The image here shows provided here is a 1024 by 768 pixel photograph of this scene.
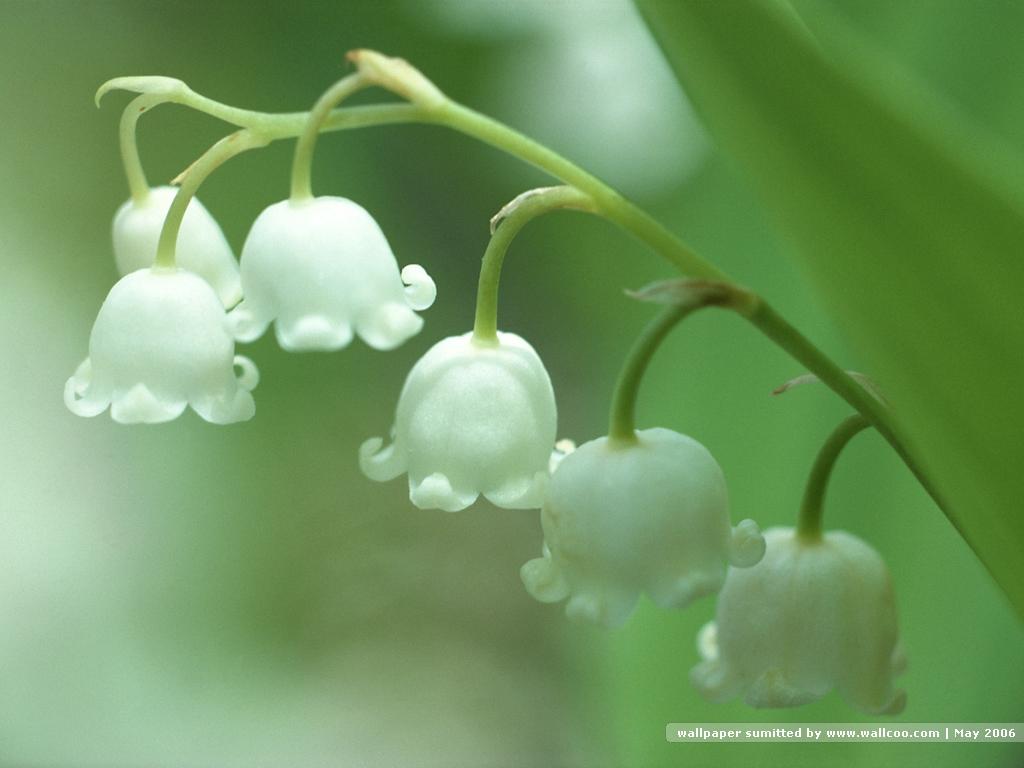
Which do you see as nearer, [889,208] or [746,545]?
[889,208]

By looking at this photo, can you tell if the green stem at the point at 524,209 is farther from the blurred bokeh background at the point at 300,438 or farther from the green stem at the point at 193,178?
the blurred bokeh background at the point at 300,438

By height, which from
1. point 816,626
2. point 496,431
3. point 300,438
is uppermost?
point 300,438

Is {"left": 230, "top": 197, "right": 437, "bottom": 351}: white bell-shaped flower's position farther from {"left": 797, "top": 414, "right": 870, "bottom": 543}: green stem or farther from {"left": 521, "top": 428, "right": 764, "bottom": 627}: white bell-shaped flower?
{"left": 797, "top": 414, "right": 870, "bottom": 543}: green stem

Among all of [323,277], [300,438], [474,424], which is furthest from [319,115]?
[300,438]

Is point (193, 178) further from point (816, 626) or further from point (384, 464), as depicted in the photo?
point (816, 626)

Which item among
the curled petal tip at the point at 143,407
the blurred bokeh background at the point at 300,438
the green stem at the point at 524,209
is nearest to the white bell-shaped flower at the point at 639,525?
the green stem at the point at 524,209

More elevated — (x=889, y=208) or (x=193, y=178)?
(x=193, y=178)

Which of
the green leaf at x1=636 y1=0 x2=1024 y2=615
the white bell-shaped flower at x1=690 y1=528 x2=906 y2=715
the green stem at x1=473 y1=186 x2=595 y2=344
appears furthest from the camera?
the white bell-shaped flower at x1=690 y1=528 x2=906 y2=715

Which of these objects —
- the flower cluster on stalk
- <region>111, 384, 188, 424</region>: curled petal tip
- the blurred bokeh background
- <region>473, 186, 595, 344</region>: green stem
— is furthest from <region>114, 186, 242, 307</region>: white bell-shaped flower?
the blurred bokeh background
